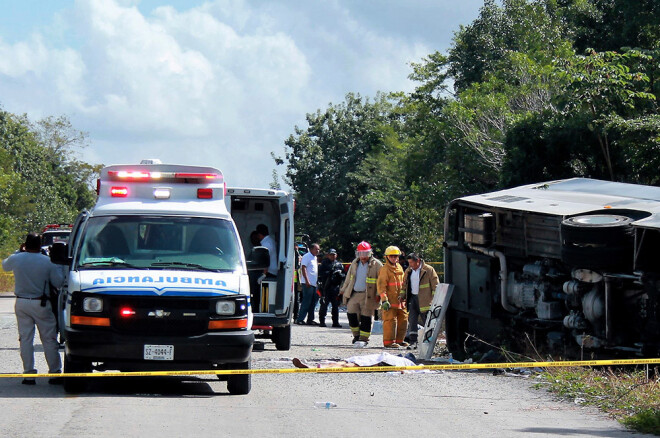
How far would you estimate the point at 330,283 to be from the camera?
24656 mm

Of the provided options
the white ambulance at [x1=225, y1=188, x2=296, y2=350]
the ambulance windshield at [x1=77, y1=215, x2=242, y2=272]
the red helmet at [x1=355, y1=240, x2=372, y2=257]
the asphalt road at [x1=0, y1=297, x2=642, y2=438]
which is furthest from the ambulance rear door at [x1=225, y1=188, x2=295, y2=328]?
the ambulance windshield at [x1=77, y1=215, x2=242, y2=272]

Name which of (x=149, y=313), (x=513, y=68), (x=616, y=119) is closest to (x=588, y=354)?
(x=149, y=313)

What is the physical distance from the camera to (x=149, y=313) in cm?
1019

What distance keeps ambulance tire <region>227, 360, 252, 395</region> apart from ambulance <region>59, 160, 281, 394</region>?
0.01 metres

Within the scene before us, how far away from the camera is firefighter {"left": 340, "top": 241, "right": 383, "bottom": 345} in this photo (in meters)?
18.1

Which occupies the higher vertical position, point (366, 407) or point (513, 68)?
point (513, 68)

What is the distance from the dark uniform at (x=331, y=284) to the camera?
24.5 m

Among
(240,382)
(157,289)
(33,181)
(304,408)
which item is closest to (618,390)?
(304,408)

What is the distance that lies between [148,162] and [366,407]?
4.32 m

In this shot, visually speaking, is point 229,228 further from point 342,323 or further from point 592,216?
point 342,323

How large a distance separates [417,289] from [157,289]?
8567mm

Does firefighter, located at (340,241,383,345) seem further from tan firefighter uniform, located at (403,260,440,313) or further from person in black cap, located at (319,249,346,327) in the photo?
person in black cap, located at (319,249,346,327)

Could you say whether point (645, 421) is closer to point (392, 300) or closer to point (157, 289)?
point (157, 289)

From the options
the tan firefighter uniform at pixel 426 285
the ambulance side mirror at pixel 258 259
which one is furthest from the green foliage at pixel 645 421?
the tan firefighter uniform at pixel 426 285
